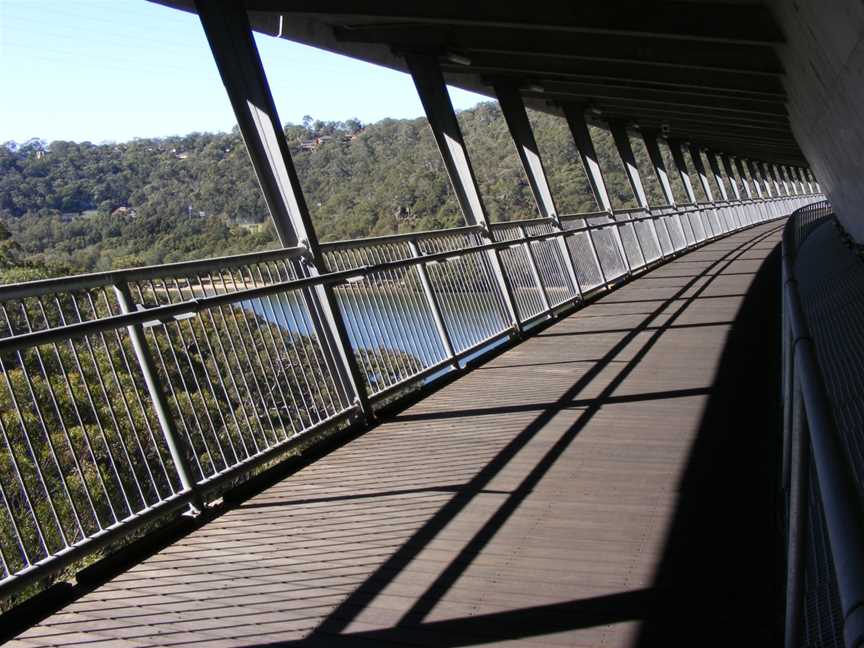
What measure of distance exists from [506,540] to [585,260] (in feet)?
38.9

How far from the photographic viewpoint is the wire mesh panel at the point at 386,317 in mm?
7727

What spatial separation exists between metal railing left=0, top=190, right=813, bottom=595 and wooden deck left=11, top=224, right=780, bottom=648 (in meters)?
0.35

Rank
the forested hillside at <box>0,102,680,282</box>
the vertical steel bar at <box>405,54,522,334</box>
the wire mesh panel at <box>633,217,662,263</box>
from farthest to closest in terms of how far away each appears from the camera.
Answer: the wire mesh panel at <box>633,217,662,263</box>, the vertical steel bar at <box>405,54,522,334</box>, the forested hillside at <box>0,102,680,282</box>

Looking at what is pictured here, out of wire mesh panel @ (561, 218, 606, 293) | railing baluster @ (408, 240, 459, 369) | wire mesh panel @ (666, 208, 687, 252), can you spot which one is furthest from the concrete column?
wire mesh panel @ (666, 208, 687, 252)

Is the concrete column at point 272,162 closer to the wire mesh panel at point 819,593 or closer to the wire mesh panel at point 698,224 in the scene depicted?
the wire mesh panel at point 819,593

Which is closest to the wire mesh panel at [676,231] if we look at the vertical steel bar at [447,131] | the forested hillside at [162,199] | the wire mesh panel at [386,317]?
the forested hillside at [162,199]

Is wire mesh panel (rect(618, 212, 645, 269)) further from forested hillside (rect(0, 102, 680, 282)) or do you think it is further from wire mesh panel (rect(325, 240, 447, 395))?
wire mesh panel (rect(325, 240, 447, 395))

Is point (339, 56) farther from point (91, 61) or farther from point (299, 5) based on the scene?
point (91, 61)

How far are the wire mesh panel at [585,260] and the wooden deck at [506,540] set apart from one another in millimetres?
7636

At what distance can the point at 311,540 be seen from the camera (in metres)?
4.58

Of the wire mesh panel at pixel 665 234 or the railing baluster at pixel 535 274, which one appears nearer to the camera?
the railing baluster at pixel 535 274

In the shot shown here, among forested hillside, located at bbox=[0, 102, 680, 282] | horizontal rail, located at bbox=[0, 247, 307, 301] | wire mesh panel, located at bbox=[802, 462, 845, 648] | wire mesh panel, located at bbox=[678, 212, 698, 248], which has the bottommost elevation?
wire mesh panel, located at bbox=[802, 462, 845, 648]

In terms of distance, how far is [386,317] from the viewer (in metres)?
8.13

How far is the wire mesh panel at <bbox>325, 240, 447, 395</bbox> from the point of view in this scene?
7727 millimetres
